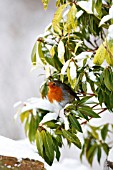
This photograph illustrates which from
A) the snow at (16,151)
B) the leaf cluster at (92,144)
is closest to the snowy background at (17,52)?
the leaf cluster at (92,144)

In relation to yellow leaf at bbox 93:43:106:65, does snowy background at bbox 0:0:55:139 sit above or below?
above

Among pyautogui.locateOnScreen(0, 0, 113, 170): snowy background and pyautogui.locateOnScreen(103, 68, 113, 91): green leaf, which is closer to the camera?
pyautogui.locateOnScreen(103, 68, 113, 91): green leaf

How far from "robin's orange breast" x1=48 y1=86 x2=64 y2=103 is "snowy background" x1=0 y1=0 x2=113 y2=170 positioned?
6.81 feet

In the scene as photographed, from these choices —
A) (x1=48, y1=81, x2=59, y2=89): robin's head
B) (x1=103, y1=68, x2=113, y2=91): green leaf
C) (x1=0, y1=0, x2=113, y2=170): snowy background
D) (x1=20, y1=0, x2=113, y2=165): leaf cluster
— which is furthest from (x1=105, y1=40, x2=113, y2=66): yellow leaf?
(x1=0, y1=0, x2=113, y2=170): snowy background

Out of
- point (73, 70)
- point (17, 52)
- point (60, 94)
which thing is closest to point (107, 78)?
point (73, 70)

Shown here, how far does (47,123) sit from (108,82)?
0.22 m

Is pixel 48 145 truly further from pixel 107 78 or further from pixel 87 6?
pixel 87 6

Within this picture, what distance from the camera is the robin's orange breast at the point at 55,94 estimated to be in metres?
1.40

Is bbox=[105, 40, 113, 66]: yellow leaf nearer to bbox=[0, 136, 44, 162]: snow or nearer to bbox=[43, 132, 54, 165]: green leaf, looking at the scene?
bbox=[43, 132, 54, 165]: green leaf

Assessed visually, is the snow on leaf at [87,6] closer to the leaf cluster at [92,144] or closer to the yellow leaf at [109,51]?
the yellow leaf at [109,51]

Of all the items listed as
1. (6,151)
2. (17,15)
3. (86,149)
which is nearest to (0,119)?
(17,15)

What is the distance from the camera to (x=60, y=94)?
1.44 metres

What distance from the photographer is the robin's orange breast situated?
55.0 inches

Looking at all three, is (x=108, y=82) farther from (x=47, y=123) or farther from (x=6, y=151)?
(x=6, y=151)
